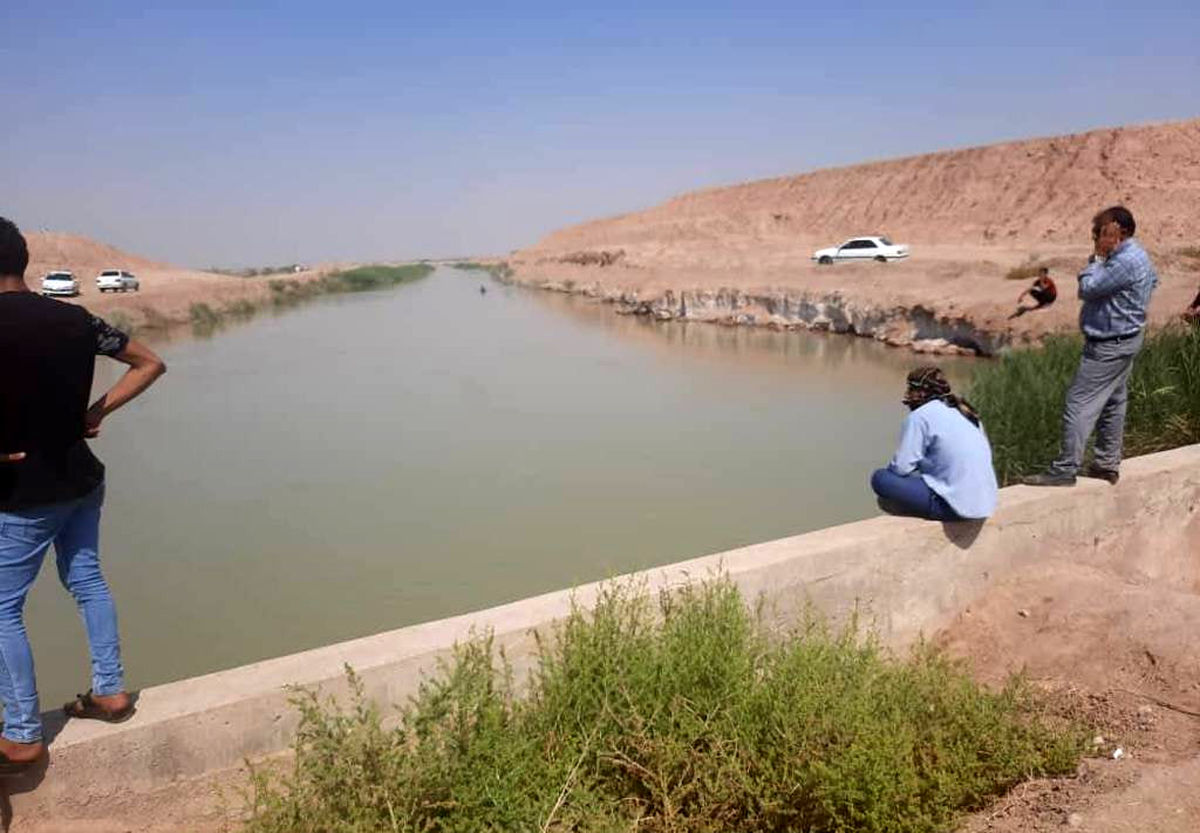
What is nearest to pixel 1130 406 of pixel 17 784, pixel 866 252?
pixel 17 784

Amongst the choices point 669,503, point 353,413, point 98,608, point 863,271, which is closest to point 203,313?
point 353,413

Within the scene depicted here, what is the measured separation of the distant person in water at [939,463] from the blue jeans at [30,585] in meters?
3.42

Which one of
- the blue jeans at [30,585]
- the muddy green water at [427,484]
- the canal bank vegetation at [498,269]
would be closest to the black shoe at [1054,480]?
the muddy green water at [427,484]

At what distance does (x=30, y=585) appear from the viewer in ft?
8.67

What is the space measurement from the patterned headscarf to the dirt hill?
26768 mm

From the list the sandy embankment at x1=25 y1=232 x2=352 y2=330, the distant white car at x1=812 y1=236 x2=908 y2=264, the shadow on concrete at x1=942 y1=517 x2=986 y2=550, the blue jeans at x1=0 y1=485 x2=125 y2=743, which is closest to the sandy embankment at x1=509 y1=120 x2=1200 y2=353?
the distant white car at x1=812 y1=236 x2=908 y2=264

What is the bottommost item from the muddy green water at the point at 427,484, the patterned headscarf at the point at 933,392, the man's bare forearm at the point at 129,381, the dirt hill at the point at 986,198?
the muddy green water at the point at 427,484

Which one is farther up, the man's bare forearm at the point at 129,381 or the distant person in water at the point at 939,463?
the man's bare forearm at the point at 129,381

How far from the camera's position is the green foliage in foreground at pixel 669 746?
2.38 meters

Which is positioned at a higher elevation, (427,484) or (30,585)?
(30,585)

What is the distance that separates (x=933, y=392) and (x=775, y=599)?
142cm

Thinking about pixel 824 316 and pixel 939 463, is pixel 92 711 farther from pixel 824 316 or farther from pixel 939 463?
pixel 824 316

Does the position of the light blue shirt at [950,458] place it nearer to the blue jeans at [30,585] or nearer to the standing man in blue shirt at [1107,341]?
the standing man in blue shirt at [1107,341]

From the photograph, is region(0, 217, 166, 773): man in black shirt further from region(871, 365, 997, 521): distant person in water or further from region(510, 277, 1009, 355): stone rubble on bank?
region(510, 277, 1009, 355): stone rubble on bank
